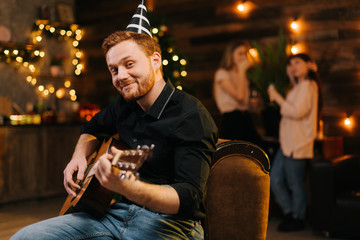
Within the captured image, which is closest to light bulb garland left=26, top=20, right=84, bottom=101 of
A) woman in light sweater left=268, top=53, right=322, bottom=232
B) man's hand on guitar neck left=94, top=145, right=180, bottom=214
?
woman in light sweater left=268, top=53, right=322, bottom=232

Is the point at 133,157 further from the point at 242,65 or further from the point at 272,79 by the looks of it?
the point at 272,79

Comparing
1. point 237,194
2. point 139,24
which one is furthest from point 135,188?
point 139,24

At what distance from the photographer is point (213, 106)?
5.43 metres

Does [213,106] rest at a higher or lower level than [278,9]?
lower

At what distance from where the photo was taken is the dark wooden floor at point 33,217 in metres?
3.58

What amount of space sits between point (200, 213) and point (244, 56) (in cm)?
304

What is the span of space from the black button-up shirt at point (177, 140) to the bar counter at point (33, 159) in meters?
3.50

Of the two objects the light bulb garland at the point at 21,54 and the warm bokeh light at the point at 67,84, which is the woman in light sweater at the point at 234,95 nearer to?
the light bulb garland at the point at 21,54

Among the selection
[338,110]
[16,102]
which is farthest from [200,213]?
[16,102]

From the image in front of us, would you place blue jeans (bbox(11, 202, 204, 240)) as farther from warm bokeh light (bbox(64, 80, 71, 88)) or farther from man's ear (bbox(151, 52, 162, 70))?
warm bokeh light (bbox(64, 80, 71, 88))

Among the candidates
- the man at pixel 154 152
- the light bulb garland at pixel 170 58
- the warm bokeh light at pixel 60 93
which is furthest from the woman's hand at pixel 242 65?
the warm bokeh light at pixel 60 93

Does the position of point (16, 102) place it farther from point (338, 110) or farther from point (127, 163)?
point (127, 163)

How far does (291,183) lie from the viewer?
3.79 m

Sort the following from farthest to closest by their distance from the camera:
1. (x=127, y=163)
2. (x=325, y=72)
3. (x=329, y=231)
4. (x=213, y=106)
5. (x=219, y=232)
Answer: (x=213, y=106) → (x=325, y=72) → (x=329, y=231) → (x=219, y=232) → (x=127, y=163)
